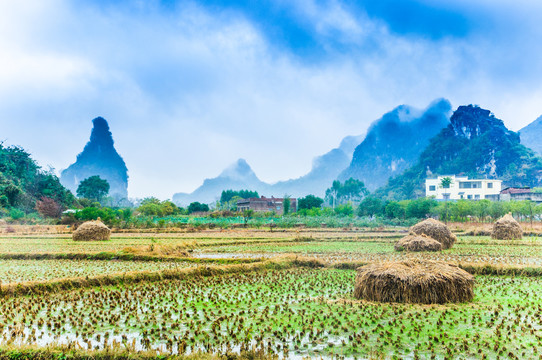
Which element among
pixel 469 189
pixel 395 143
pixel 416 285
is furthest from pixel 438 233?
pixel 395 143

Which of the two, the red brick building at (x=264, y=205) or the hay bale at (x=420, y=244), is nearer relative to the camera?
the hay bale at (x=420, y=244)

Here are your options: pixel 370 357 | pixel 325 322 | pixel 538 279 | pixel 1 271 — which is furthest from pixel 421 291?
pixel 1 271

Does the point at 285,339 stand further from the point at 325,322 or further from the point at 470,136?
the point at 470,136

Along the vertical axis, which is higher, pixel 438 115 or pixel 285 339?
pixel 438 115

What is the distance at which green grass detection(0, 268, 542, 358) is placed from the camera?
5410 mm

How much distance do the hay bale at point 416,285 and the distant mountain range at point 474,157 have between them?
73.6 m

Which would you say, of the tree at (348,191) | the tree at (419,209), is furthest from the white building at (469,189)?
the tree at (348,191)

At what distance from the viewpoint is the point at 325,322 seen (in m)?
6.43

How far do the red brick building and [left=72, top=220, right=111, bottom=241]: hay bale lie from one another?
49447 mm

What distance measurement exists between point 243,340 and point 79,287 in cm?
545

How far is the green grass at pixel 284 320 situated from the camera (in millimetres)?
5410

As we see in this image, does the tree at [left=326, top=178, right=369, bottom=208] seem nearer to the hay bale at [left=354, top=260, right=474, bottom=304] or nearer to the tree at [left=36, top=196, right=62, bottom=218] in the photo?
the tree at [left=36, top=196, right=62, bottom=218]

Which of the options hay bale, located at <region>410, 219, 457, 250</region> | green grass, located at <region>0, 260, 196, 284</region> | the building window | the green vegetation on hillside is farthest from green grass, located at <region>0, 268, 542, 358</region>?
the building window

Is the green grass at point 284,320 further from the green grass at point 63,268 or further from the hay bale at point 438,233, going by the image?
the hay bale at point 438,233
